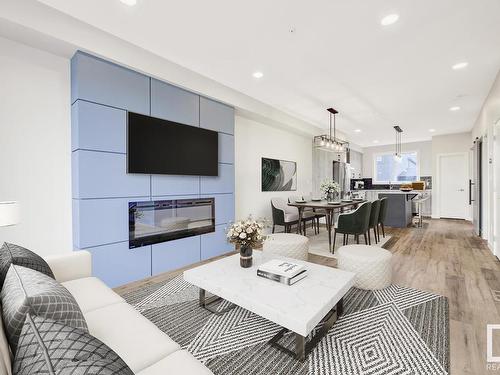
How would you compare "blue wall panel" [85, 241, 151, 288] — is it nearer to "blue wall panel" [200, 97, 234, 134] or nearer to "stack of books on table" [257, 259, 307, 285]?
"stack of books on table" [257, 259, 307, 285]

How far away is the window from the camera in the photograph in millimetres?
9172

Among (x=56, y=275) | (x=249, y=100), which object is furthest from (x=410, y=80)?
(x=56, y=275)

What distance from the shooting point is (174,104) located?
336 cm

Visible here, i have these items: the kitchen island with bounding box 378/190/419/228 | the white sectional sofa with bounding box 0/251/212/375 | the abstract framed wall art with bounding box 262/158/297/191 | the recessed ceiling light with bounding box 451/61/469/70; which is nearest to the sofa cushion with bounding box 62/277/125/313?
the white sectional sofa with bounding box 0/251/212/375

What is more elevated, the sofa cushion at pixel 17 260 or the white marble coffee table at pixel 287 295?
the sofa cushion at pixel 17 260

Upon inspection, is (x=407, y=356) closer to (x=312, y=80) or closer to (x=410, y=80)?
(x=312, y=80)

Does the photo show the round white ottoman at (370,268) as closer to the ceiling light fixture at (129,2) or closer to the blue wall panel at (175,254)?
the blue wall panel at (175,254)

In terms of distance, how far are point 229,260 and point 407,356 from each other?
161 cm

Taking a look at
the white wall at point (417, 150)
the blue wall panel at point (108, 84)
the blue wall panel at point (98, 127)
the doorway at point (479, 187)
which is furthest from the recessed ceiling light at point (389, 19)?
the white wall at point (417, 150)

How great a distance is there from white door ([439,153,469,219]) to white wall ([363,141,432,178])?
646 mm

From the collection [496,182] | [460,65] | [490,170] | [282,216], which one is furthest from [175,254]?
[490,170]

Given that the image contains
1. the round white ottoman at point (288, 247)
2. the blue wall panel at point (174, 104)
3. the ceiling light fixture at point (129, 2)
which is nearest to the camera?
the ceiling light fixture at point (129, 2)

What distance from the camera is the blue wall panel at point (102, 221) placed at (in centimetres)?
257

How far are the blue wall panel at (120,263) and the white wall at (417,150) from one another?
31.1ft
